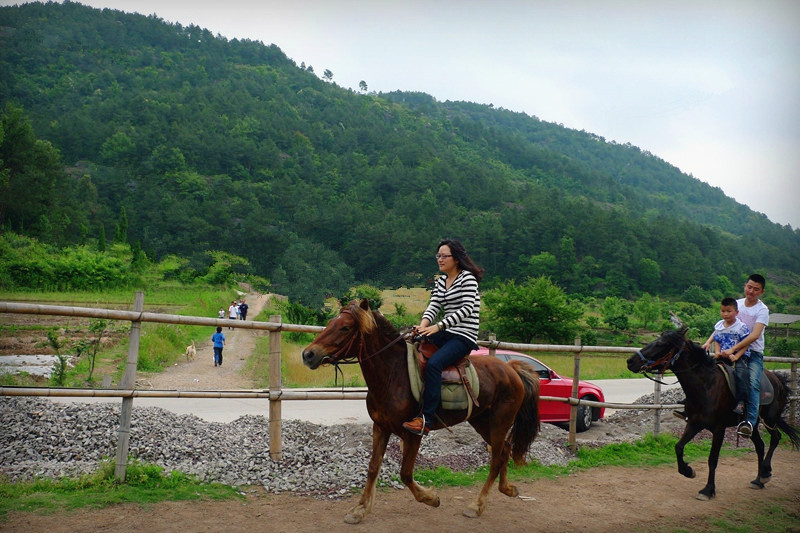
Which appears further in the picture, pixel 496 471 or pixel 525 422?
pixel 525 422

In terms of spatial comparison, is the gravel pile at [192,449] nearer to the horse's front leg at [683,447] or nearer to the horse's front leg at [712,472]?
the horse's front leg at [683,447]

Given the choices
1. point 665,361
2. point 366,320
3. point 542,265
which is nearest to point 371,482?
point 366,320

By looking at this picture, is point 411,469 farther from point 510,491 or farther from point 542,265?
point 542,265

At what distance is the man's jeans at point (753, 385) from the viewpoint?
7426 mm

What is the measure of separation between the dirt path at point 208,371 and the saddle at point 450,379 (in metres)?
6.69

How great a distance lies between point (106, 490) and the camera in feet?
18.2

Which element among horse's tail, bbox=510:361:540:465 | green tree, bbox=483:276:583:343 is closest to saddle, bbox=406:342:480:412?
horse's tail, bbox=510:361:540:465

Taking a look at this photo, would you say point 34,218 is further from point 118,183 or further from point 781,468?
point 781,468

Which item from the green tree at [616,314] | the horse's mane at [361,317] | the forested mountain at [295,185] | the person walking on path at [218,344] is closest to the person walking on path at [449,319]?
the horse's mane at [361,317]

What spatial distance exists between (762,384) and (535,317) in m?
34.5

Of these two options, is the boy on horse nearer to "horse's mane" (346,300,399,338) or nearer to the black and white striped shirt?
the black and white striped shirt

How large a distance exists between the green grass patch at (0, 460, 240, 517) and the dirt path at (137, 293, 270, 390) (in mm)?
5569

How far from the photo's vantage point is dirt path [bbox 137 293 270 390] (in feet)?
51.1

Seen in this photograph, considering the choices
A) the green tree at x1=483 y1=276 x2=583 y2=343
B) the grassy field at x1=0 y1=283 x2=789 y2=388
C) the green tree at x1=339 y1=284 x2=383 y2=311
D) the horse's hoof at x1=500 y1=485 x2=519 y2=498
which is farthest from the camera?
the green tree at x1=483 y1=276 x2=583 y2=343
